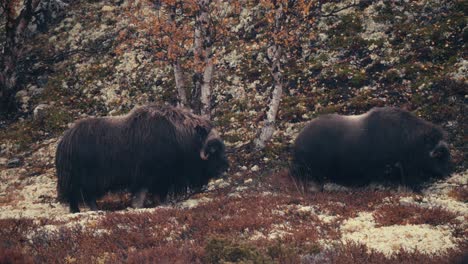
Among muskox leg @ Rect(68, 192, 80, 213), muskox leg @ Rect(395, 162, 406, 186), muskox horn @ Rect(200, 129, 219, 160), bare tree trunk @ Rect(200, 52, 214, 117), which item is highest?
bare tree trunk @ Rect(200, 52, 214, 117)

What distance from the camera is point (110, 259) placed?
830 centimetres

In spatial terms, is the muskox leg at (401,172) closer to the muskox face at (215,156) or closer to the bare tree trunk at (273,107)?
the muskox face at (215,156)

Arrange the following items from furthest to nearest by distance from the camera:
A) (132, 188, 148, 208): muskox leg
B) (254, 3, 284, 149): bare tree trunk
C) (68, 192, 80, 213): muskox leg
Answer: (254, 3, 284, 149): bare tree trunk → (68, 192, 80, 213): muskox leg → (132, 188, 148, 208): muskox leg

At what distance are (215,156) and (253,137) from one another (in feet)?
12.1

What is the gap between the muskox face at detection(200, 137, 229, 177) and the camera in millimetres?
14773

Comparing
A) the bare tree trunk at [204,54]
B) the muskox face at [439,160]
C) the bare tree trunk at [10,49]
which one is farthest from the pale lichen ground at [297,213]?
the bare tree trunk at [10,49]

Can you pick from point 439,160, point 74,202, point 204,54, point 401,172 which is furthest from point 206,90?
point 439,160

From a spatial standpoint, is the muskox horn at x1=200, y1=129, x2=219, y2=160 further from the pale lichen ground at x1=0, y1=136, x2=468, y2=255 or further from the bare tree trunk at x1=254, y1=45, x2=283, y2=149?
the bare tree trunk at x1=254, y1=45, x2=283, y2=149

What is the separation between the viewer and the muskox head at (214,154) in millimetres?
14773

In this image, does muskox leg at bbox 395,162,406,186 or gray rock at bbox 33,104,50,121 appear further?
gray rock at bbox 33,104,50,121

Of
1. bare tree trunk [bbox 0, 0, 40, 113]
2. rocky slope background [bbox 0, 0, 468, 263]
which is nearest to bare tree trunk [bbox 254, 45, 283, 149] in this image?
rocky slope background [bbox 0, 0, 468, 263]

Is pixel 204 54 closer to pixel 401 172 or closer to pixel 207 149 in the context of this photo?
pixel 207 149

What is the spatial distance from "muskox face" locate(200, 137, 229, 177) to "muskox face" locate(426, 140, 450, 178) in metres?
5.65

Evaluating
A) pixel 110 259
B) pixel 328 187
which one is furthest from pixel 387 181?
pixel 110 259
